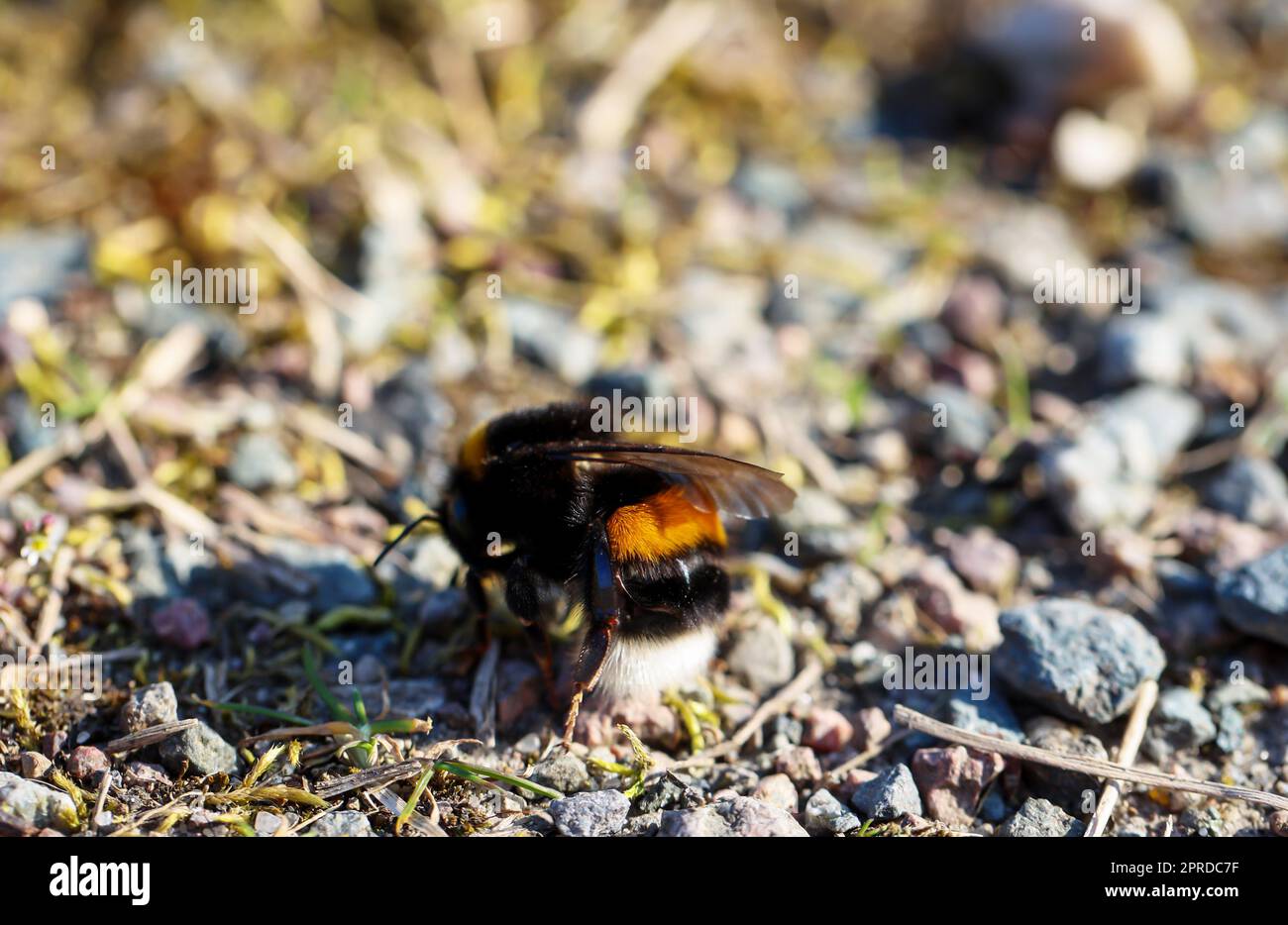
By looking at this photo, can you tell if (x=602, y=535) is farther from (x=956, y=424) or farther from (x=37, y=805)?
(x=956, y=424)

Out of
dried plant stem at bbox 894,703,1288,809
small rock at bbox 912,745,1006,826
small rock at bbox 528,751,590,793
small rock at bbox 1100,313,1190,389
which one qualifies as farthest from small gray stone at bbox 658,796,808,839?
small rock at bbox 1100,313,1190,389

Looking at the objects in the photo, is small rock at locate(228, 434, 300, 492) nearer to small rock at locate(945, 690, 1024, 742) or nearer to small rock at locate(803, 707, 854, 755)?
small rock at locate(803, 707, 854, 755)

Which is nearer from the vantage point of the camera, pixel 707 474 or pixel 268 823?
pixel 268 823

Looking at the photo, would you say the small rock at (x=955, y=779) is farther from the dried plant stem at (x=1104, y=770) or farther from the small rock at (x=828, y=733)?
the small rock at (x=828, y=733)

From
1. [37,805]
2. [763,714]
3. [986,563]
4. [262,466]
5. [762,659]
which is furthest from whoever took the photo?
[262,466]

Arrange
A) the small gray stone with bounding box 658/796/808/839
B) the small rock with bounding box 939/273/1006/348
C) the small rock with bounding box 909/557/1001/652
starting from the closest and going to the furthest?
the small gray stone with bounding box 658/796/808/839 → the small rock with bounding box 909/557/1001/652 → the small rock with bounding box 939/273/1006/348

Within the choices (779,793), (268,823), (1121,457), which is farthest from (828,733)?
(1121,457)
